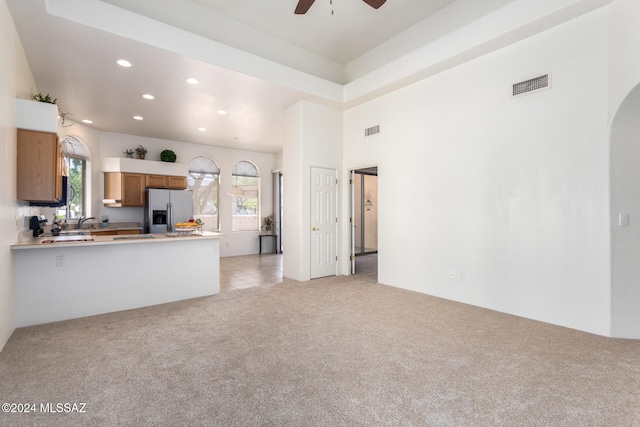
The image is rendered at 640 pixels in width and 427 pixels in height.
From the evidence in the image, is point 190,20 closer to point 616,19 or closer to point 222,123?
point 222,123

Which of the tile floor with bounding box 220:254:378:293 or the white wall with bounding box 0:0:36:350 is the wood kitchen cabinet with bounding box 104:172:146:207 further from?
the white wall with bounding box 0:0:36:350

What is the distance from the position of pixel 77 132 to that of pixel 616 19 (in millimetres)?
8992

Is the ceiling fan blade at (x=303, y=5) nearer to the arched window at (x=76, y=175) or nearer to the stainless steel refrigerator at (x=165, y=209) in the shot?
the stainless steel refrigerator at (x=165, y=209)

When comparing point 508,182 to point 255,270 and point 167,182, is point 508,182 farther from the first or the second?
point 167,182

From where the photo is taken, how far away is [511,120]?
12.5 feet

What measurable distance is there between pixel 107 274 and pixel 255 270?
3127 millimetres

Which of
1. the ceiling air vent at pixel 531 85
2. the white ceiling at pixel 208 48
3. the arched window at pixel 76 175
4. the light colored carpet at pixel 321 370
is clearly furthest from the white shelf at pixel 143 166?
the ceiling air vent at pixel 531 85

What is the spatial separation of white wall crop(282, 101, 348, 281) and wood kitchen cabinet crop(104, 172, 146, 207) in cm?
384

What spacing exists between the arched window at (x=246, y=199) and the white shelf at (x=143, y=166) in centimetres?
158

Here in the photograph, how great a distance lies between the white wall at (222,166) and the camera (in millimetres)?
7410

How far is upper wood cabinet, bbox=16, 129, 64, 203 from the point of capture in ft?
11.3

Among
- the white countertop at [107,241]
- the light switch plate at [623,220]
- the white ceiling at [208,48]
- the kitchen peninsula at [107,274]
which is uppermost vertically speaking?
the white ceiling at [208,48]

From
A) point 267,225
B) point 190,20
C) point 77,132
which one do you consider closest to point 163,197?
point 77,132

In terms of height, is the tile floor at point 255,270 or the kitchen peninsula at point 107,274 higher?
the kitchen peninsula at point 107,274
